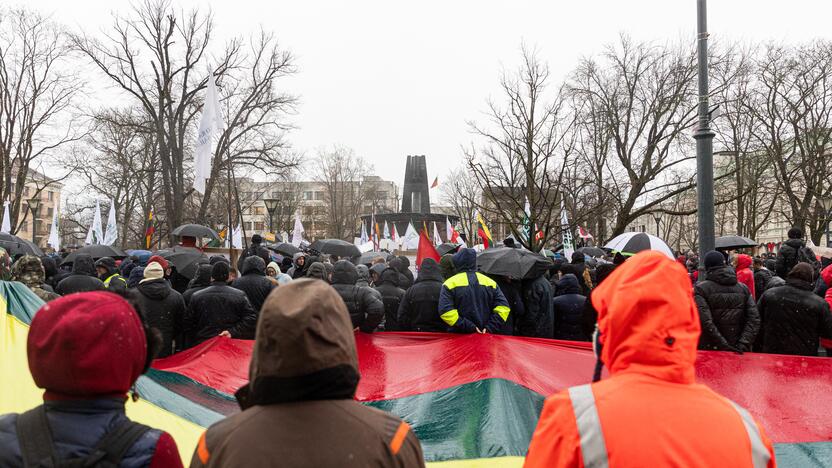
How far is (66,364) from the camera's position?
6.86 feet

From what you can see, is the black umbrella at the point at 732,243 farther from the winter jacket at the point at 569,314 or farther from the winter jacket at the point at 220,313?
the winter jacket at the point at 220,313

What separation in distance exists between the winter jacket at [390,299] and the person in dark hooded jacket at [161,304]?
A: 269cm

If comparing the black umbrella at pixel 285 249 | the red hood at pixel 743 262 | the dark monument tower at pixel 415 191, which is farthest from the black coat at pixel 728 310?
the dark monument tower at pixel 415 191

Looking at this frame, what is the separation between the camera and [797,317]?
7.30 m

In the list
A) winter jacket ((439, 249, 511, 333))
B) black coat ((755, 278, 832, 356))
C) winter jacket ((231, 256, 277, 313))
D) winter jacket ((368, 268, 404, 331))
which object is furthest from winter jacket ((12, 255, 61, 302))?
black coat ((755, 278, 832, 356))

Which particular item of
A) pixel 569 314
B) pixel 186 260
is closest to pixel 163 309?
pixel 186 260

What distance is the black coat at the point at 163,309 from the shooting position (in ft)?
23.3

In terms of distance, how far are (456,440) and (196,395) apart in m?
1.97

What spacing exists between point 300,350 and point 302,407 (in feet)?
0.55

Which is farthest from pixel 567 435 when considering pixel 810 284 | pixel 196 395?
pixel 810 284

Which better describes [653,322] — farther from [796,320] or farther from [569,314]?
[569,314]

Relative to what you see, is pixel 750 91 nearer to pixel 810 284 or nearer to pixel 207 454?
pixel 810 284

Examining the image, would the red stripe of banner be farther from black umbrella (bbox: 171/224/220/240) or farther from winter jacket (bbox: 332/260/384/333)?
black umbrella (bbox: 171/224/220/240)

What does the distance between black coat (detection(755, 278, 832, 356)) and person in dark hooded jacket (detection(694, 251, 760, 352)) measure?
13.5 inches
